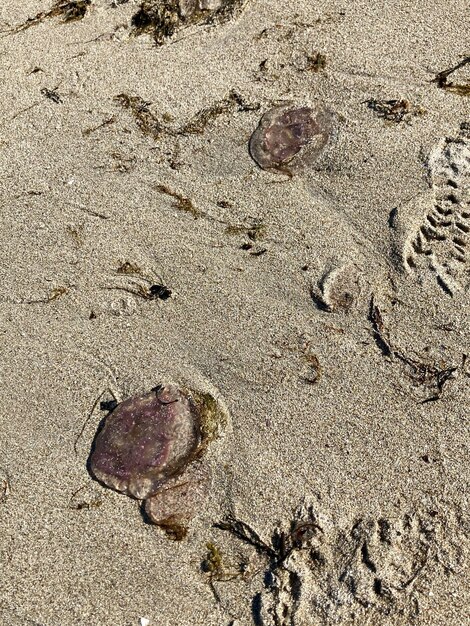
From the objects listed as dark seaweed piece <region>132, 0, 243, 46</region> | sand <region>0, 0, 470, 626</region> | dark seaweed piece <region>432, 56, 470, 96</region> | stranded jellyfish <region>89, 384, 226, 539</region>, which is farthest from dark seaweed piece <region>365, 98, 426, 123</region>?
stranded jellyfish <region>89, 384, 226, 539</region>

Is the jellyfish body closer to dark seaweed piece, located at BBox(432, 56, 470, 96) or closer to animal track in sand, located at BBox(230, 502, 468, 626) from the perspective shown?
animal track in sand, located at BBox(230, 502, 468, 626)

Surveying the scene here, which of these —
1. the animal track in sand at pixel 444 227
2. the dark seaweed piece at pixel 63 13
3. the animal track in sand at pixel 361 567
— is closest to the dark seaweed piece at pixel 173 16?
the dark seaweed piece at pixel 63 13

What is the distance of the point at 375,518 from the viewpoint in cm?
315

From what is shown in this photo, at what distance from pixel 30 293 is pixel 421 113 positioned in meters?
2.52

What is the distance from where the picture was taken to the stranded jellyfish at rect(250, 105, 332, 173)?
365 centimetres

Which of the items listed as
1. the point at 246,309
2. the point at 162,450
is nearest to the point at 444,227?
the point at 246,309

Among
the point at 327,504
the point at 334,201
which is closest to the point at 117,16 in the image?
the point at 334,201

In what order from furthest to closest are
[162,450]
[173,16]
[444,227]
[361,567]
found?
[173,16], [444,227], [162,450], [361,567]

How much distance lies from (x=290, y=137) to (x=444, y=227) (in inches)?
40.6

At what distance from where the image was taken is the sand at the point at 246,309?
3156 millimetres

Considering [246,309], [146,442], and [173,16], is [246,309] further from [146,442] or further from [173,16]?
[173,16]

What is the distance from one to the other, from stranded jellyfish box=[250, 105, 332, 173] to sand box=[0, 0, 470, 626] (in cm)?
8

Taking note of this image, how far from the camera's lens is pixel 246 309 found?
3498 mm

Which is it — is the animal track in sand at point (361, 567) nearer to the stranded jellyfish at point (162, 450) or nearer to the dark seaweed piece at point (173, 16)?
the stranded jellyfish at point (162, 450)
